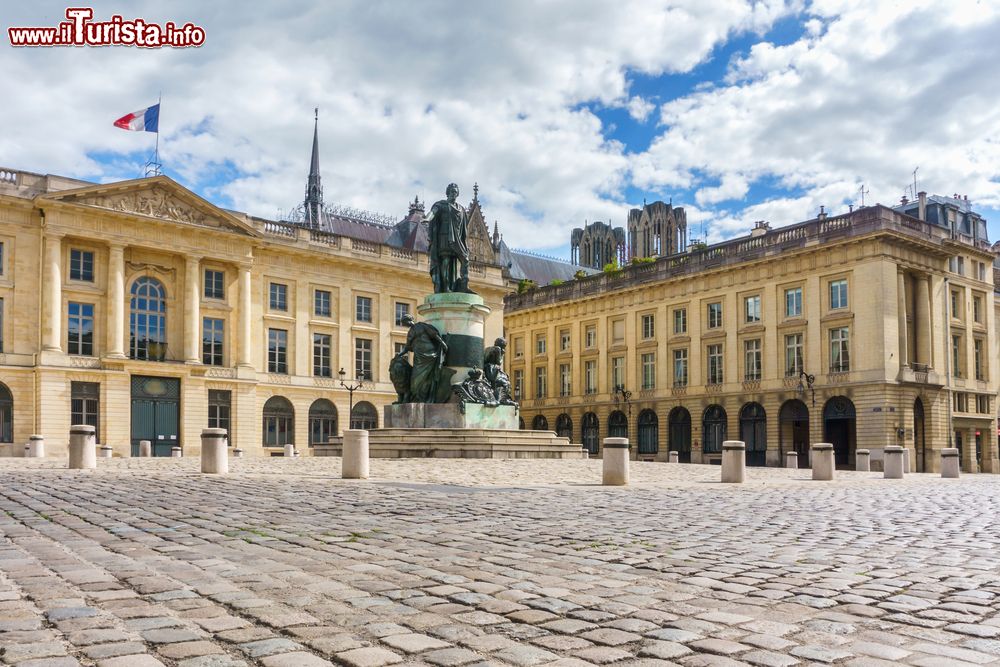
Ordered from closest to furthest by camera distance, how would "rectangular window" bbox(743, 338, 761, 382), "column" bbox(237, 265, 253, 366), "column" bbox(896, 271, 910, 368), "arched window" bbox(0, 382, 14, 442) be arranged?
"arched window" bbox(0, 382, 14, 442), "column" bbox(896, 271, 910, 368), "column" bbox(237, 265, 253, 366), "rectangular window" bbox(743, 338, 761, 382)

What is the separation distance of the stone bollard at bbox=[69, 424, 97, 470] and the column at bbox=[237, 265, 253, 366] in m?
27.0

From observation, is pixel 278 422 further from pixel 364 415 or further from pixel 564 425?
pixel 564 425

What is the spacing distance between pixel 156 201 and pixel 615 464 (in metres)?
35.5

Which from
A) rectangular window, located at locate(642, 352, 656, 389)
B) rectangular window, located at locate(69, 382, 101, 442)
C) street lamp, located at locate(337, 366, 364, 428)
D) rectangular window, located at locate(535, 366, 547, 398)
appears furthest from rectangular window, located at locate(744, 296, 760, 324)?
rectangular window, located at locate(69, 382, 101, 442)

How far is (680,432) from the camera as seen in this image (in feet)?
176

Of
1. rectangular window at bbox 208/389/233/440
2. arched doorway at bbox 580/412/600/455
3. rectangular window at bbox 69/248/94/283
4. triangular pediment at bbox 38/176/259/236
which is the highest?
triangular pediment at bbox 38/176/259/236

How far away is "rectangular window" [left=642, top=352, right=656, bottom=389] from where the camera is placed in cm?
5600

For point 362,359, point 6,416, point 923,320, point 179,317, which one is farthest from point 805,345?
point 6,416

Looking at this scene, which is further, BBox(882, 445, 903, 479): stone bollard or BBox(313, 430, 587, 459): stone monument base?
BBox(313, 430, 587, 459): stone monument base

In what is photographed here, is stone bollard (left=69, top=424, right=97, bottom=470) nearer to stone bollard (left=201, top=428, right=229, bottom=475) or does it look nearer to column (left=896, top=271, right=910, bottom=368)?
stone bollard (left=201, top=428, right=229, bottom=475)

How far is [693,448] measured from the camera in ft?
169

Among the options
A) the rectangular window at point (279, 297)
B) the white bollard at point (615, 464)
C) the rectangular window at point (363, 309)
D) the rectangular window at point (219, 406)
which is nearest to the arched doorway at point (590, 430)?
the rectangular window at point (363, 309)

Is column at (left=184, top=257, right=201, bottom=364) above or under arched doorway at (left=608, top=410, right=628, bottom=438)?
above

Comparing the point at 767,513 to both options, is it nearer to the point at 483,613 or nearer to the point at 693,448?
the point at 483,613
